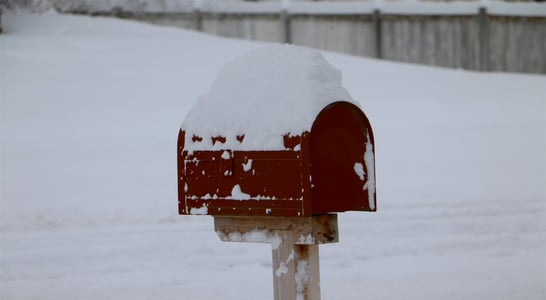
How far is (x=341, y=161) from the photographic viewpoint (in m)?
4.37

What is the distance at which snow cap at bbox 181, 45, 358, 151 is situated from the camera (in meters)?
4.24

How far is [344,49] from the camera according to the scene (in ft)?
58.2

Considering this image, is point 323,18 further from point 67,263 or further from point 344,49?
point 67,263

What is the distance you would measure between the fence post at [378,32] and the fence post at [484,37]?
173cm

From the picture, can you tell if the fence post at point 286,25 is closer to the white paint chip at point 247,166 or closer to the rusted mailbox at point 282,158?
the rusted mailbox at point 282,158

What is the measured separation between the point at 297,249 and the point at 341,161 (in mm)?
422

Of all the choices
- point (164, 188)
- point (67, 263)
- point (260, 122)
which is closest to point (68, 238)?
point (67, 263)

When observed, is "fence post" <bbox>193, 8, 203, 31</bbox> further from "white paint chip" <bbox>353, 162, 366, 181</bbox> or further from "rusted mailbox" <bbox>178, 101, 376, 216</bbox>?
"white paint chip" <bbox>353, 162, 366, 181</bbox>

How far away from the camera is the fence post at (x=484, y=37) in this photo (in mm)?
17641

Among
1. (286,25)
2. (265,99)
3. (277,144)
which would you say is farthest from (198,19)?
(277,144)

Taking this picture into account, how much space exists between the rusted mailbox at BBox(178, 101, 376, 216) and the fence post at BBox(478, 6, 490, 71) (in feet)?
45.0

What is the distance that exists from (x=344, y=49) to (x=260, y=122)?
1358cm

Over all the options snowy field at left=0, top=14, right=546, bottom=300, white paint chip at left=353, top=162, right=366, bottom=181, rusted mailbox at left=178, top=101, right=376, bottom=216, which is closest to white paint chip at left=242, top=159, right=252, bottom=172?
rusted mailbox at left=178, top=101, right=376, bottom=216

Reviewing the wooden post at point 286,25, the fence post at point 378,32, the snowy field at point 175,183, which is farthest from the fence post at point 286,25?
the fence post at point 378,32
